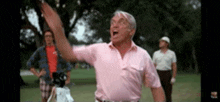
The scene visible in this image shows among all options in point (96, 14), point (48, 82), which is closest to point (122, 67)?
point (48, 82)

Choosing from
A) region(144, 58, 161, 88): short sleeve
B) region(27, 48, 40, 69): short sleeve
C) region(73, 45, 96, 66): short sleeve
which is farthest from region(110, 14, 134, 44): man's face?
region(27, 48, 40, 69): short sleeve

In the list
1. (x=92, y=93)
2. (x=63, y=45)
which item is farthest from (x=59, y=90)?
(x=92, y=93)

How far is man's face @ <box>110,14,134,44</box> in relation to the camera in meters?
2.80

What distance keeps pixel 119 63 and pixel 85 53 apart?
30 centimetres

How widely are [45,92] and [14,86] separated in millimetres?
1902

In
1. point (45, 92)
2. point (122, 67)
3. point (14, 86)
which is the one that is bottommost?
point (45, 92)

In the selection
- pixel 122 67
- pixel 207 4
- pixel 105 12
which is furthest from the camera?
pixel 105 12

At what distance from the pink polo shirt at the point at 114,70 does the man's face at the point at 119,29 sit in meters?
0.09

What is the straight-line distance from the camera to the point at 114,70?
267cm

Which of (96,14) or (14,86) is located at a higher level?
(96,14)

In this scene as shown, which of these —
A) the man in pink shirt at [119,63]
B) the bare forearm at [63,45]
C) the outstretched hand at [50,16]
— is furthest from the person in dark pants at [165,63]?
the outstretched hand at [50,16]

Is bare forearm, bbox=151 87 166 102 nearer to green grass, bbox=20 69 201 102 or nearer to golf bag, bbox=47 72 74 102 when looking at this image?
golf bag, bbox=47 72 74 102

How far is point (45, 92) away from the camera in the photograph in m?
5.97

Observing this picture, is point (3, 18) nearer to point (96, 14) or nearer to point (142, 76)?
point (142, 76)
